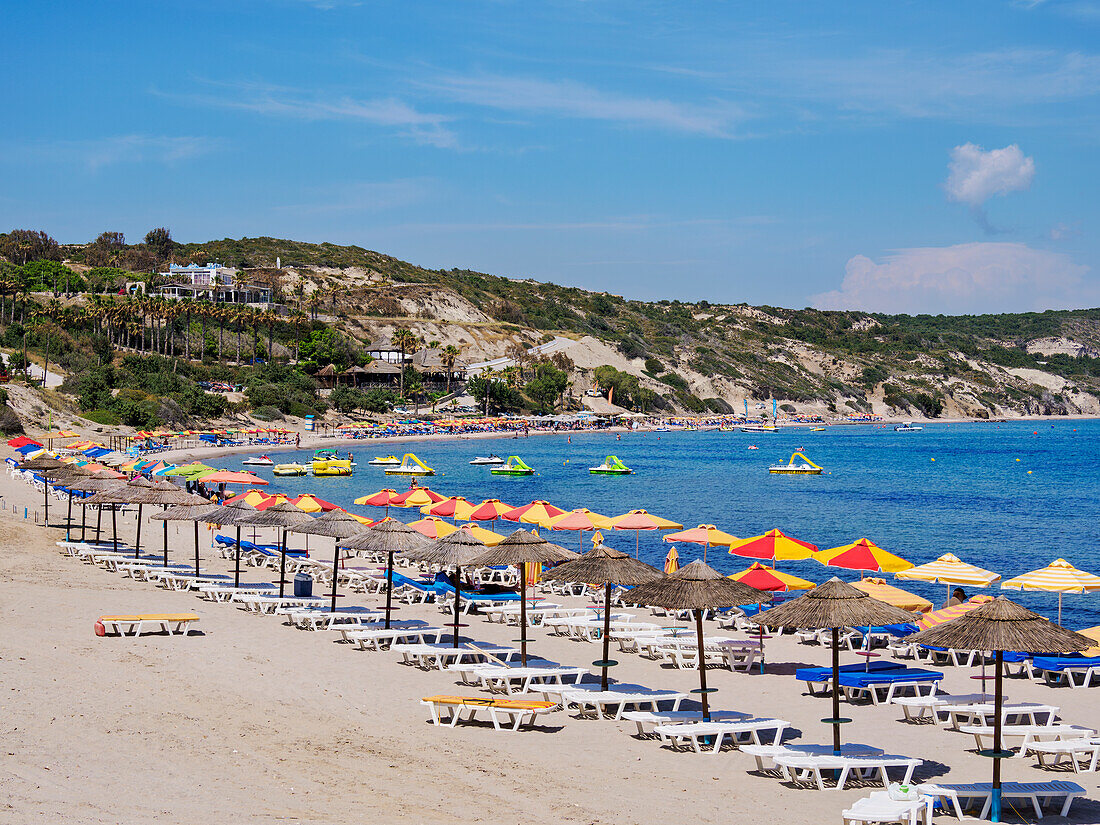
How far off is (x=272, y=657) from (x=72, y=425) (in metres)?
56.7

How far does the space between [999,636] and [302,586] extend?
14934 mm

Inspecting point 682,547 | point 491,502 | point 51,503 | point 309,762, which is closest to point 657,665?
point 309,762

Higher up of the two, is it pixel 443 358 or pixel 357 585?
pixel 443 358

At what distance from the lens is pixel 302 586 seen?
829 inches

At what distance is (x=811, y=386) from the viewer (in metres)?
174

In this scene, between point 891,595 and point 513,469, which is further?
point 513,469

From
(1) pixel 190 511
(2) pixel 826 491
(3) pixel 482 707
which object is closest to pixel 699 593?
(3) pixel 482 707

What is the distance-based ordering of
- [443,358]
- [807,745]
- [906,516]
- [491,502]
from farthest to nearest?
1. [443,358]
2. [906,516]
3. [491,502]
4. [807,745]

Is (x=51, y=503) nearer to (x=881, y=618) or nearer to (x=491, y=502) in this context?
(x=491, y=502)

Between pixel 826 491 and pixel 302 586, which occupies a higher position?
pixel 302 586

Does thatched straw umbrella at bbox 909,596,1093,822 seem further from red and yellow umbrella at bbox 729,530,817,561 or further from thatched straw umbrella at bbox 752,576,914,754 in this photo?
red and yellow umbrella at bbox 729,530,817,561

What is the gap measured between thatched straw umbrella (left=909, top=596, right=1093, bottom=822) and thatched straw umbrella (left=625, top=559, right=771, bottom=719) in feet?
8.36

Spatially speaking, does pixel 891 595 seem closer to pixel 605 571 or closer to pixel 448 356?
pixel 605 571

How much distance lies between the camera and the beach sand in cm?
922
